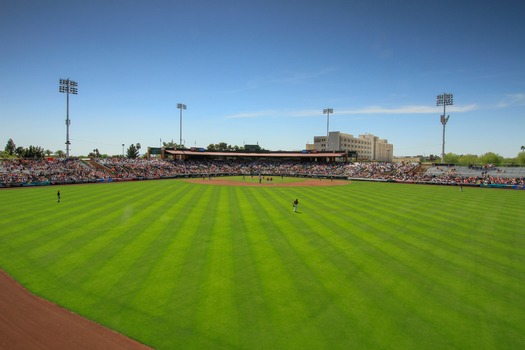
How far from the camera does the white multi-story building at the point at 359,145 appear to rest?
144750mm

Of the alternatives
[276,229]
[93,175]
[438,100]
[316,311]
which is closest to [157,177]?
[93,175]

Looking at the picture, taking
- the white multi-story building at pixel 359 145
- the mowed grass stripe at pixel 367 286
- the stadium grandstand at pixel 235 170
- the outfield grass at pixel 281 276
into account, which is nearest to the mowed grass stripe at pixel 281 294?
the outfield grass at pixel 281 276

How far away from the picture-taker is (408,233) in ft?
63.9

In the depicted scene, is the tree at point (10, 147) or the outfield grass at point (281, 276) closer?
the outfield grass at point (281, 276)

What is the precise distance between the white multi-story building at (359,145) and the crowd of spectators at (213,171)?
50755 millimetres

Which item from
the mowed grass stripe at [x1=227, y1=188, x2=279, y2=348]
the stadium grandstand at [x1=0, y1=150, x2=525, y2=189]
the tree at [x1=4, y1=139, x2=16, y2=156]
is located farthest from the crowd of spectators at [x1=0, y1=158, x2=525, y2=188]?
the tree at [x1=4, y1=139, x2=16, y2=156]

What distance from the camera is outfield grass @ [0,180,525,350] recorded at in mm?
8914

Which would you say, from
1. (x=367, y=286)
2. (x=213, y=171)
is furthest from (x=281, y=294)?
(x=213, y=171)

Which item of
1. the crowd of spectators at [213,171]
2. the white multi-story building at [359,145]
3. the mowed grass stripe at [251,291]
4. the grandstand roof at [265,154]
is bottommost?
the mowed grass stripe at [251,291]

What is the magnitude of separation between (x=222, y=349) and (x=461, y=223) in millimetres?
22476

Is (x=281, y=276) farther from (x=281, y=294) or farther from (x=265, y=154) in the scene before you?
(x=265, y=154)

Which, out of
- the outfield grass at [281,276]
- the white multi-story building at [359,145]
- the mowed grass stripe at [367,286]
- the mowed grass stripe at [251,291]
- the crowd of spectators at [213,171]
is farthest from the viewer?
the white multi-story building at [359,145]

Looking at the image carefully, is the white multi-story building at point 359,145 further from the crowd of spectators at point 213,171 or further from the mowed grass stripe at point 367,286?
the mowed grass stripe at point 367,286

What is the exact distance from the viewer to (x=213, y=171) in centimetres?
8231
